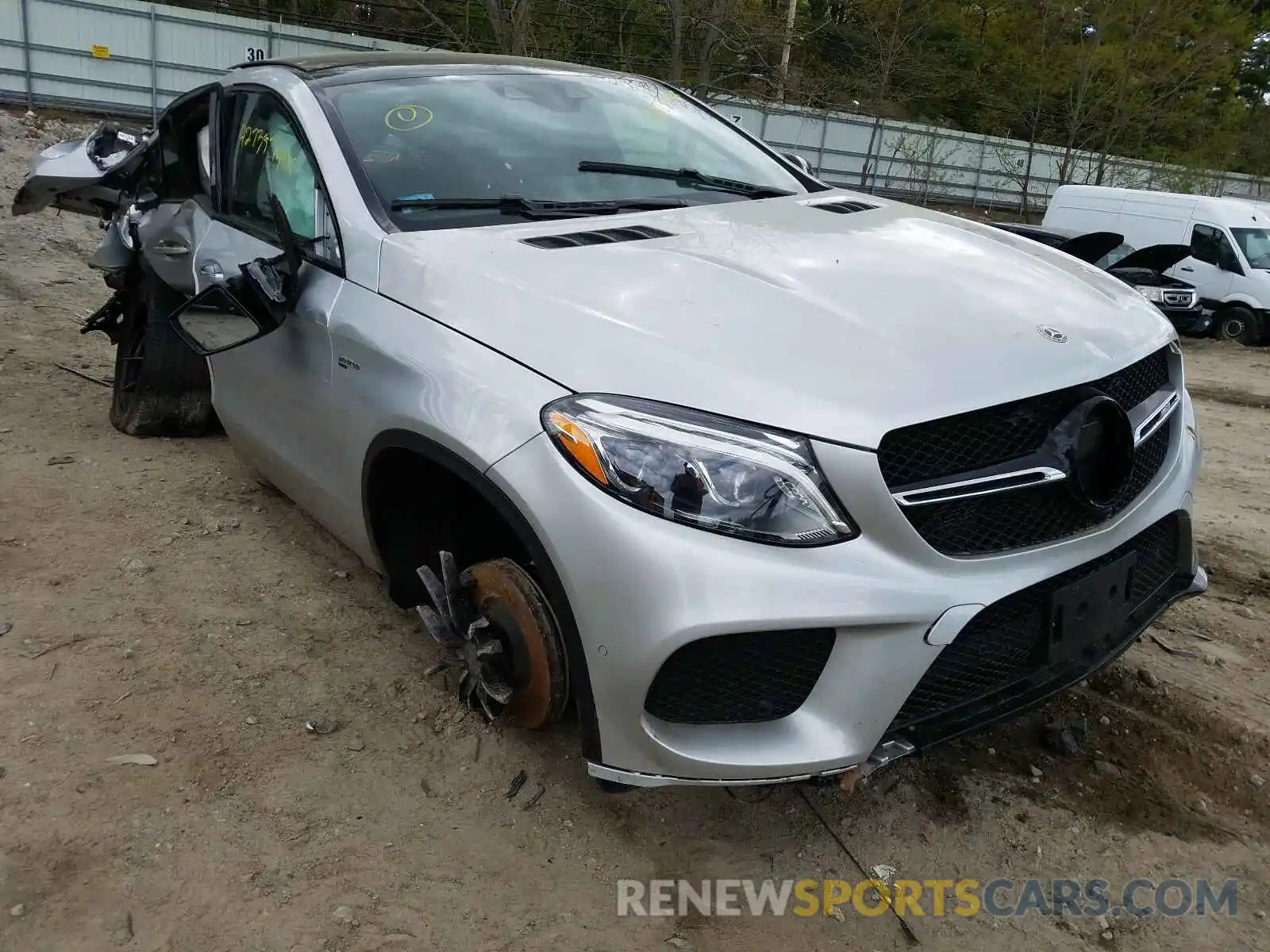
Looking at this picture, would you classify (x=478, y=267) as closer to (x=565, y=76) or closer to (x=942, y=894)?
(x=565, y=76)

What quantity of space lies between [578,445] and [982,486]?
0.81 m

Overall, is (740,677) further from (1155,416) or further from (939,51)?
(939,51)

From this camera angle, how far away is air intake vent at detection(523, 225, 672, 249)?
264cm

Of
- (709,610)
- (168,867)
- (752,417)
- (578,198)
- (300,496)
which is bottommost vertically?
(168,867)

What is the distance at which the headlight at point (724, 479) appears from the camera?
6.32 feet

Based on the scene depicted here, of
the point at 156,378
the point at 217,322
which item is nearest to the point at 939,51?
the point at 156,378

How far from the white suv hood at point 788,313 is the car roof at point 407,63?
40.5 inches

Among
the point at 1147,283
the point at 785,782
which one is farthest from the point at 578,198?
the point at 1147,283

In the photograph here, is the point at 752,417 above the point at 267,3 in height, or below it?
below

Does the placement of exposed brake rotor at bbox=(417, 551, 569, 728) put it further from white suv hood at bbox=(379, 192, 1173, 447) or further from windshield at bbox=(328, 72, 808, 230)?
windshield at bbox=(328, 72, 808, 230)

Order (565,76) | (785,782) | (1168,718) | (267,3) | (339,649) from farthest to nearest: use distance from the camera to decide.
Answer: (267,3) → (565,76) → (339,649) → (1168,718) → (785,782)

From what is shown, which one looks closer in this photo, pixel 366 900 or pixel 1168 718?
pixel 366 900

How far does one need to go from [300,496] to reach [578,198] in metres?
1.32

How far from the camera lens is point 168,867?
7.49 ft
